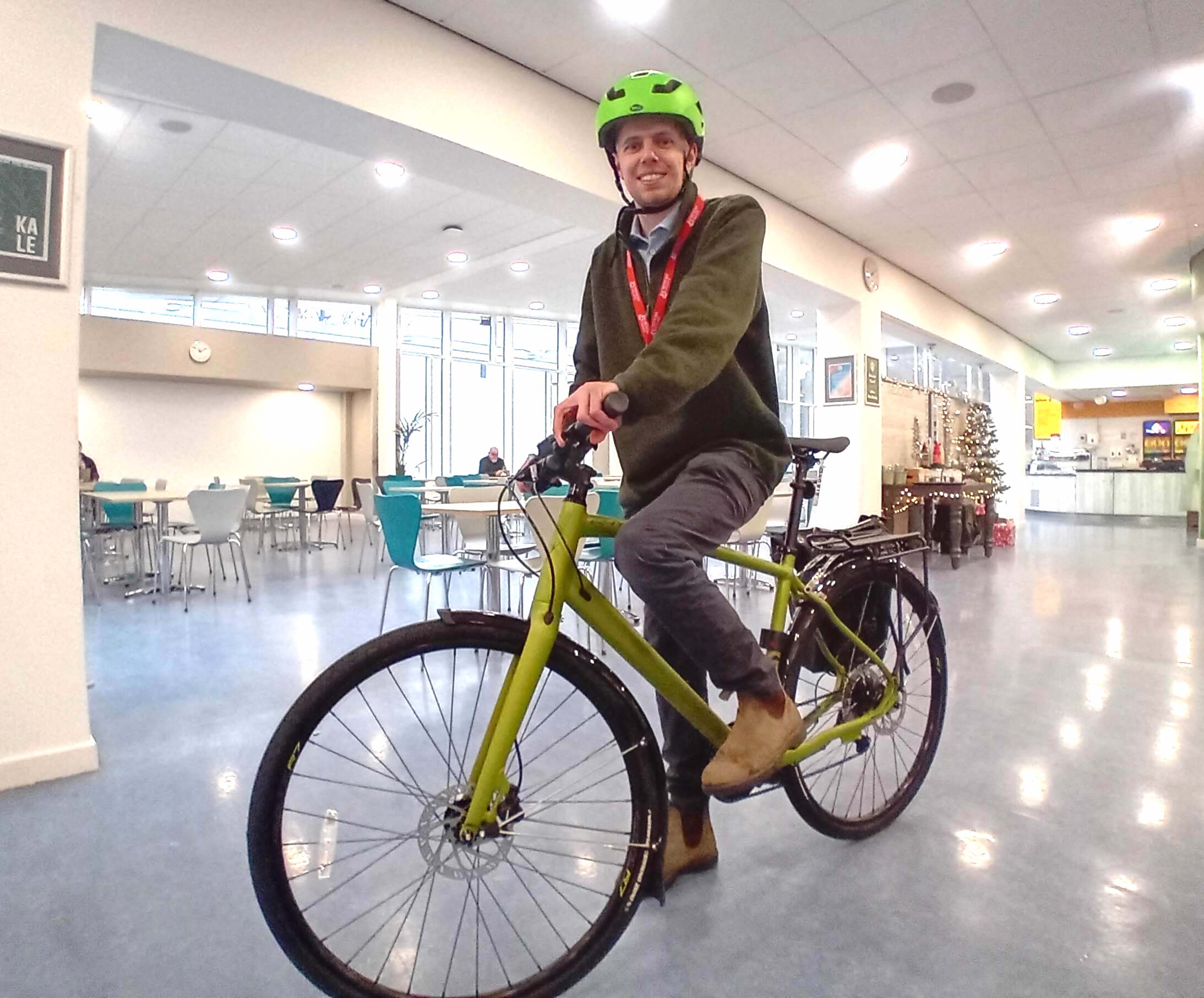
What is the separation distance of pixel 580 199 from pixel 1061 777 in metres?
3.87

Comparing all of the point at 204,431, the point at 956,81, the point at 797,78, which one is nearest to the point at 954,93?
the point at 956,81

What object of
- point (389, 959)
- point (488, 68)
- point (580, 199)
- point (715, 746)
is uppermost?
point (488, 68)

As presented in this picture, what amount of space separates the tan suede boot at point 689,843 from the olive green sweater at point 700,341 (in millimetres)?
713

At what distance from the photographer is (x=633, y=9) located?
3609 millimetres

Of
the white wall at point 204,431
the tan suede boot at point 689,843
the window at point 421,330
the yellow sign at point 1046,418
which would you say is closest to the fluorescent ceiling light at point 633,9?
the tan suede boot at point 689,843

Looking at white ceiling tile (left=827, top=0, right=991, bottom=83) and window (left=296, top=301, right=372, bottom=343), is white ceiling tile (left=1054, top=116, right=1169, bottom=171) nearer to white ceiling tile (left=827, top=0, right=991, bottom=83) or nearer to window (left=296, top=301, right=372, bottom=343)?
white ceiling tile (left=827, top=0, right=991, bottom=83)

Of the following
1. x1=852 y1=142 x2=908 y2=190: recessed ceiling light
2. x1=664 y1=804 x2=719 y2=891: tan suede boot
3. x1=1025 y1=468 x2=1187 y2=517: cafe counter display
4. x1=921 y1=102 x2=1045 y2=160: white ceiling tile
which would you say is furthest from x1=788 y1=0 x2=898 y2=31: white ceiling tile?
x1=1025 y1=468 x2=1187 y2=517: cafe counter display

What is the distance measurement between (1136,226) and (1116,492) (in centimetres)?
1088

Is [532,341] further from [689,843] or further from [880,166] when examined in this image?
[689,843]

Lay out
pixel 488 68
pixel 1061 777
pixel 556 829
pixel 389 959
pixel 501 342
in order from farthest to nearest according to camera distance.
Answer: pixel 501 342, pixel 488 68, pixel 1061 777, pixel 556 829, pixel 389 959

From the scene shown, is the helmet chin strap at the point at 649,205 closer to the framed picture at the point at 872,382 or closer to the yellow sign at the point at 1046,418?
the framed picture at the point at 872,382

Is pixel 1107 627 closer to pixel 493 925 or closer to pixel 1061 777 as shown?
pixel 1061 777

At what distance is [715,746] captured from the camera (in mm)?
1429

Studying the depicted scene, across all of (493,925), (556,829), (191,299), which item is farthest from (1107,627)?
(191,299)
